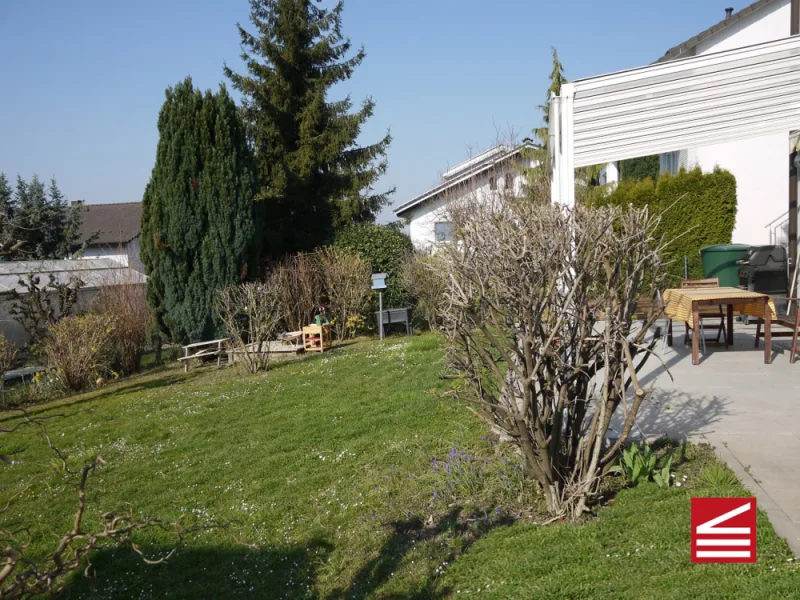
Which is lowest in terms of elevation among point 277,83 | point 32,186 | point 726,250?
point 726,250

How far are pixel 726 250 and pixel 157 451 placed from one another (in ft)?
32.3

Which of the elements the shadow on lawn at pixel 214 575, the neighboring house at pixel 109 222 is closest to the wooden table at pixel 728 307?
the shadow on lawn at pixel 214 575

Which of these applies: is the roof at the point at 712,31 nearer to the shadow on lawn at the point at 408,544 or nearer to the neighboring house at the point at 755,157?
the neighboring house at the point at 755,157

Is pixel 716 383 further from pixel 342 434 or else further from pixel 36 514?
pixel 36 514

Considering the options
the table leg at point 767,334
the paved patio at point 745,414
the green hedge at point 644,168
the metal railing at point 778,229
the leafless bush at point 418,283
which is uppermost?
the green hedge at point 644,168

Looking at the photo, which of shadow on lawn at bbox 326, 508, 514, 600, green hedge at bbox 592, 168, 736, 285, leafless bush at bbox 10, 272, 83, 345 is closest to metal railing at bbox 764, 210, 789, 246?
green hedge at bbox 592, 168, 736, 285

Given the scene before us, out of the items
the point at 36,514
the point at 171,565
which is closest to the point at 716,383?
the point at 171,565

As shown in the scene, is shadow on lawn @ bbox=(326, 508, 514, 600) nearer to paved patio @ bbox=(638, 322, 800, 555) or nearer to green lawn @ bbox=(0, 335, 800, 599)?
green lawn @ bbox=(0, 335, 800, 599)

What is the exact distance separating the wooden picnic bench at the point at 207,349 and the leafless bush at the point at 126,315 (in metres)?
0.97

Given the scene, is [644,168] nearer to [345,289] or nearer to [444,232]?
[444,232]

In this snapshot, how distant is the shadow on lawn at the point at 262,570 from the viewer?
411 centimetres

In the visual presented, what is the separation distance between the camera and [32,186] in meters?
27.1

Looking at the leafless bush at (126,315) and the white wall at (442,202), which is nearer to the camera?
the leafless bush at (126,315)

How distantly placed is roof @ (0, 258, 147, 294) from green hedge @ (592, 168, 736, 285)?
10636 mm
